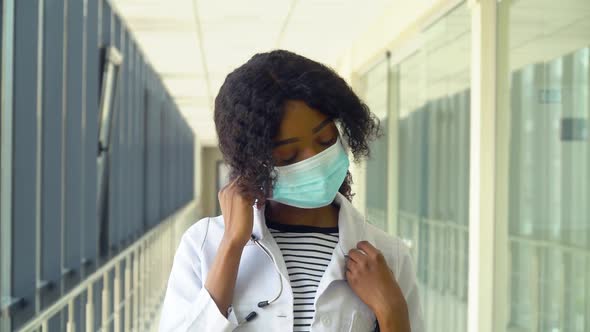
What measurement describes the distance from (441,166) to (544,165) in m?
1.28

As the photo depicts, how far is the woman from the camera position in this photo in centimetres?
106

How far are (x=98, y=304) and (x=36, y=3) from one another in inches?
88.5

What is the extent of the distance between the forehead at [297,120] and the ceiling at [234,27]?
2.79 m

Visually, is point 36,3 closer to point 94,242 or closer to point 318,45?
point 94,242

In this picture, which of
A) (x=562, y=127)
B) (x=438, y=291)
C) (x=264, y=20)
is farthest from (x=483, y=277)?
(x=264, y=20)

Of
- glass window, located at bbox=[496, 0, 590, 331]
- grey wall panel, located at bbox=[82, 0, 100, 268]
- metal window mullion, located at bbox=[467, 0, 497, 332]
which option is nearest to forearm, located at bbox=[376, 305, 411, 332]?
glass window, located at bbox=[496, 0, 590, 331]

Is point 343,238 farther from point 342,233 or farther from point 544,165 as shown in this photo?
point 544,165

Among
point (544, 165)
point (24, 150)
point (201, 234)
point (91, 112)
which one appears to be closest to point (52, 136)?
point (24, 150)

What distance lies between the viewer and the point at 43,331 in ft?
8.39

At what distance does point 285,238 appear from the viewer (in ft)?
3.76

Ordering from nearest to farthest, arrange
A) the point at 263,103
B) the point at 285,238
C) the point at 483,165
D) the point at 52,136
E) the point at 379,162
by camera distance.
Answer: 1. the point at 263,103
2. the point at 285,238
3. the point at 483,165
4. the point at 52,136
5. the point at 379,162

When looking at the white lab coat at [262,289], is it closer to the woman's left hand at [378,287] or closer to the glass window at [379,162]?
the woman's left hand at [378,287]

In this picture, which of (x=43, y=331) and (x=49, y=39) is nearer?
(x=43, y=331)

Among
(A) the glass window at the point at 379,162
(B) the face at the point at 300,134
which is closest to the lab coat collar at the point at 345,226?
(B) the face at the point at 300,134
